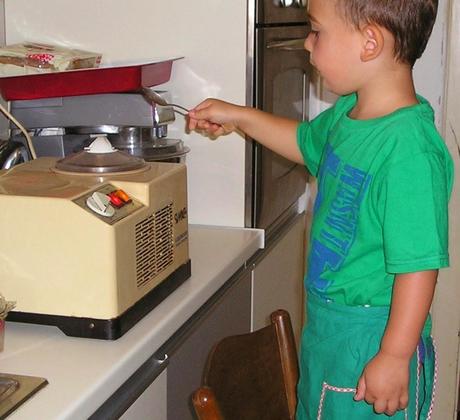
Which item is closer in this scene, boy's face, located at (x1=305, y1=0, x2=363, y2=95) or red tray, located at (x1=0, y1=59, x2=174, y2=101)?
boy's face, located at (x1=305, y1=0, x2=363, y2=95)

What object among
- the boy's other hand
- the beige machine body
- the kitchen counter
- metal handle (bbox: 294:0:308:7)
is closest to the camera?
the kitchen counter

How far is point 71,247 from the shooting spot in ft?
3.59

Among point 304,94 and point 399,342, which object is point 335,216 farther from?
point 304,94

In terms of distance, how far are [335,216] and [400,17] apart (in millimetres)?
304

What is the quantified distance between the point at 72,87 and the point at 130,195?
44 centimetres

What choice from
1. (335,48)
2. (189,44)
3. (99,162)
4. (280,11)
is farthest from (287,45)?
(99,162)

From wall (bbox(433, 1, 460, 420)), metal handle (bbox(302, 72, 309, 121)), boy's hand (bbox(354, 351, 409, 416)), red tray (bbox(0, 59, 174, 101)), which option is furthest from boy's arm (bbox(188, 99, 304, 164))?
wall (bbox(433, 1, 460, 420))

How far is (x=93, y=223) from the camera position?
3.54 feet

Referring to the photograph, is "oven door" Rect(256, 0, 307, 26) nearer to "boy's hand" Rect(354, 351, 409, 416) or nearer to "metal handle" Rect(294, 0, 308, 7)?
"metal handle" Rect(294, 0, 308, 7)

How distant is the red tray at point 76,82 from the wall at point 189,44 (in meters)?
0.13

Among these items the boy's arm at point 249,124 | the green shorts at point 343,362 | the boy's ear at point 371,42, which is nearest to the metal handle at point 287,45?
the boy's arm at point 249,124

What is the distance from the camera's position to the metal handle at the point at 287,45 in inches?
68.3

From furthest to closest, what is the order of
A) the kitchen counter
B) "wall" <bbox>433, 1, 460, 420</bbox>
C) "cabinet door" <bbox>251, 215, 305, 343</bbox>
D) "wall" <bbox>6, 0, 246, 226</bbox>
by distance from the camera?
"wall" <bbox>433, 1, 460, 420</bbox>
"cabinet door" <bbox>251, 215, 305, 343</bbox>
"wall" <bbox>6, 0, 246, 226</bbox>
the kitchen counter

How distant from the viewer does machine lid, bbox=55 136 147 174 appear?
1.23m
